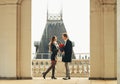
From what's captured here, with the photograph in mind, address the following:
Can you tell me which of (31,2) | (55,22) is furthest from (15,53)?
(55,22)

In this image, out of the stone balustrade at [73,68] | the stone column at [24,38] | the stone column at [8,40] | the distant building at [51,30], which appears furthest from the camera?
the distant building at [51,30]

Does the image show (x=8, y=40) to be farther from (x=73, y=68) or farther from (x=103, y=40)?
(x=103, y=40)

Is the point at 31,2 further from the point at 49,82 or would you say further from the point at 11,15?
the point at 49,82

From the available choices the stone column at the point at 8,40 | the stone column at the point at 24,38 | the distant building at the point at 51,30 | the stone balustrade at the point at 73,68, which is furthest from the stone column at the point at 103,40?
the distant building at the point at 51,30

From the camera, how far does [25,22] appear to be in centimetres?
1448

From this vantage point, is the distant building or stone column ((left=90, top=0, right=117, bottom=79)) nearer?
stone column ((left=90, top=0, right=117, bottom=79))

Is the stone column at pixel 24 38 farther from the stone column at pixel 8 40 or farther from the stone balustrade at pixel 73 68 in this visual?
the stone balustrade at pixel 73 68

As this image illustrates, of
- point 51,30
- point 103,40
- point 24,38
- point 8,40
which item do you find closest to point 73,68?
point 103,40

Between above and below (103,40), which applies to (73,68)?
below

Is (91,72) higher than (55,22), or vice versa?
(55,22)

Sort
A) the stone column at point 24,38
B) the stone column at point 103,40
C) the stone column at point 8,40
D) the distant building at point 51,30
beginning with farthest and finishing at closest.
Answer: the distant building at point 51,30, the stone column at point 24,38, the stone column at point 8,40, the stone column at point 103,40

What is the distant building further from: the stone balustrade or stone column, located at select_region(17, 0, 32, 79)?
stone column, located at select_region(17, 0, 32, 79)

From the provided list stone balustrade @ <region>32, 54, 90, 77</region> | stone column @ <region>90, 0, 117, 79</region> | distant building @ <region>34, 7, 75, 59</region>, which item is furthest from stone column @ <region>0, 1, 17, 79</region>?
distant building @ <region>34, 7, 75, 59</region>

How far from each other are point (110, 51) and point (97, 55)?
52cm
